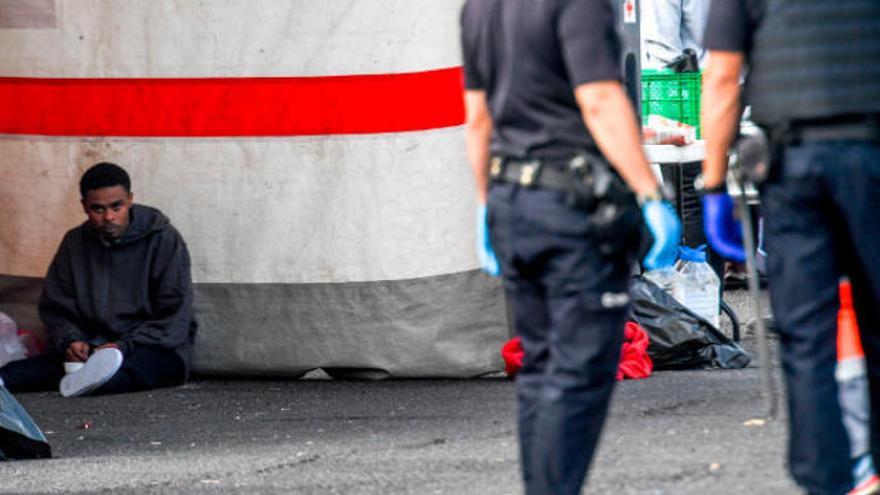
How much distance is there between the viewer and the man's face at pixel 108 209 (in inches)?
362

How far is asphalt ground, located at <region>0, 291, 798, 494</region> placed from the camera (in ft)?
21.8

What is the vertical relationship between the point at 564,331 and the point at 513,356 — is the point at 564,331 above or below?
above

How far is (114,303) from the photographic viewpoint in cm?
945

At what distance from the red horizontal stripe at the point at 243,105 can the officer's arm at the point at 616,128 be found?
4.05 meters

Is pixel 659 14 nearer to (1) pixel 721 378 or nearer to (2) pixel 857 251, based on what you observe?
(1) pixel 721 378

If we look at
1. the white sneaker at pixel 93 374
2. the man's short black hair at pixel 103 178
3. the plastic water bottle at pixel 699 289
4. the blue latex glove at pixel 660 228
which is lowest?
the plastic water bottle at pixel 699 289

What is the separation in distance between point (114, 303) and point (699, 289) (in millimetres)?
2949

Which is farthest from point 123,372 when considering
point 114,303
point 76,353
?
point 114,303

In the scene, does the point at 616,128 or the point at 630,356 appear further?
the point at 630,356

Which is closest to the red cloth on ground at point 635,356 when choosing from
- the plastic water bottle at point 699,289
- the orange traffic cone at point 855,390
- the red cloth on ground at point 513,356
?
the red cloth on ground at point 513,356

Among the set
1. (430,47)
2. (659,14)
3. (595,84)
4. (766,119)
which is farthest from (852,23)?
(659,14)

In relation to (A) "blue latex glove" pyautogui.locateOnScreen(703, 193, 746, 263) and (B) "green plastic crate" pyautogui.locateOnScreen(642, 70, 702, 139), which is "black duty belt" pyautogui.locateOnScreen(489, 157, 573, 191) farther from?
(B) "green plastic crate" pyautogui.locateOnScreen(642, 70, 702, 139)

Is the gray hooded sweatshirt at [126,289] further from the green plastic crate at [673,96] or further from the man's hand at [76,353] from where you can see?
the green plastic crate at [673,96]

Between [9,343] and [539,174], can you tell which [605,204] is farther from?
[9,343]
